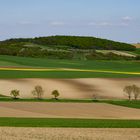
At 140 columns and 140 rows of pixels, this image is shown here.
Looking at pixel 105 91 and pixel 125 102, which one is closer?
pixel 125 102

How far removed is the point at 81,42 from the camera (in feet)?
468

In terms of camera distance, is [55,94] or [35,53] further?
[35,53]

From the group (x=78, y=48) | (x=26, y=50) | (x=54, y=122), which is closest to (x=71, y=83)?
(x=54, y=122)

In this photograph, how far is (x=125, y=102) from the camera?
153 ft

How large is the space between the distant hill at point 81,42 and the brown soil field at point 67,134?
361 feet

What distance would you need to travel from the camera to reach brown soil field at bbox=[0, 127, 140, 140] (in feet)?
78.5

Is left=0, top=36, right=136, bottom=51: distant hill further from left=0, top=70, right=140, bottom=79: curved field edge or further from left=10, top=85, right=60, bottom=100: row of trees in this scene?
left=10, top=85, right=60, bottom=100: row of trees

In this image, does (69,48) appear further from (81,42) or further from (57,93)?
(57,93)

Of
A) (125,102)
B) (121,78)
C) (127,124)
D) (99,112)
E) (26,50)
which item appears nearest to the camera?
(127,124)

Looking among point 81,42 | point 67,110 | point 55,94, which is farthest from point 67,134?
point 81,42

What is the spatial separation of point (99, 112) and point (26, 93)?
561 inches

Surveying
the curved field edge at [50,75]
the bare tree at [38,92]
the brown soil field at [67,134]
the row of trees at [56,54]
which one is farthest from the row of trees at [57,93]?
the row of trees at [56,54]

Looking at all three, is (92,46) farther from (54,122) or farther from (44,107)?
(54,122)

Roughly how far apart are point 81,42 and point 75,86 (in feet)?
287
